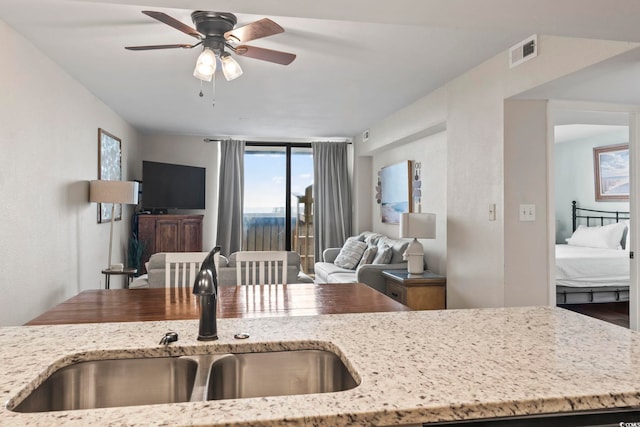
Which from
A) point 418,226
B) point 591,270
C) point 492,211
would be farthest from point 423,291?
point 591,270

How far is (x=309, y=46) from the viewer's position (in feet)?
10.4

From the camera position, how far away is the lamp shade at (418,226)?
4.19m

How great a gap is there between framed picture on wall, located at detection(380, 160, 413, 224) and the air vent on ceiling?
2449 millimetres

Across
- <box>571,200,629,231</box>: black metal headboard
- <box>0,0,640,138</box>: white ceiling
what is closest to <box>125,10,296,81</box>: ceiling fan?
<box>0,0,640,138</box>: white ceiling

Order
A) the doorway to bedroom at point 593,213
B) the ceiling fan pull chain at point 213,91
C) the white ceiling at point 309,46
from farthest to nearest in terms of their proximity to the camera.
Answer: the doorway to bedroom at point 593,213 < the ceiling fan pull chain at point 213,91 < the white ceiling at point 309,46

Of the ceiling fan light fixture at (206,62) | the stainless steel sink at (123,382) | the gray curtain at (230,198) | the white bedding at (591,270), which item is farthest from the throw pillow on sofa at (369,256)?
the stainless steel sink at (123,382)

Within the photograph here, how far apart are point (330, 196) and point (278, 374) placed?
20.4 ft

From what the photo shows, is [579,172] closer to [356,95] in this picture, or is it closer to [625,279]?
[625,279]

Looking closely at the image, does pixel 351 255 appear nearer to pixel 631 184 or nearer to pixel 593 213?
pixel 631 184

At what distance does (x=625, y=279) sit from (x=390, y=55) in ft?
12.5

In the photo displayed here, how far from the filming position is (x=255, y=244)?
288 inches

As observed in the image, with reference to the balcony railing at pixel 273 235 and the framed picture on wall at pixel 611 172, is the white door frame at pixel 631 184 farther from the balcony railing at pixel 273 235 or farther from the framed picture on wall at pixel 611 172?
the balcony railing at pixel 273 235

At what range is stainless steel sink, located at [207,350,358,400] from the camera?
3.66ft

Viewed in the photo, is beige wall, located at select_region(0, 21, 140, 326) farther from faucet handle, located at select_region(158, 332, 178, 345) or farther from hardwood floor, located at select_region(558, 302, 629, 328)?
hardwood floor, located at select_region(558, 302, 629, 328)
